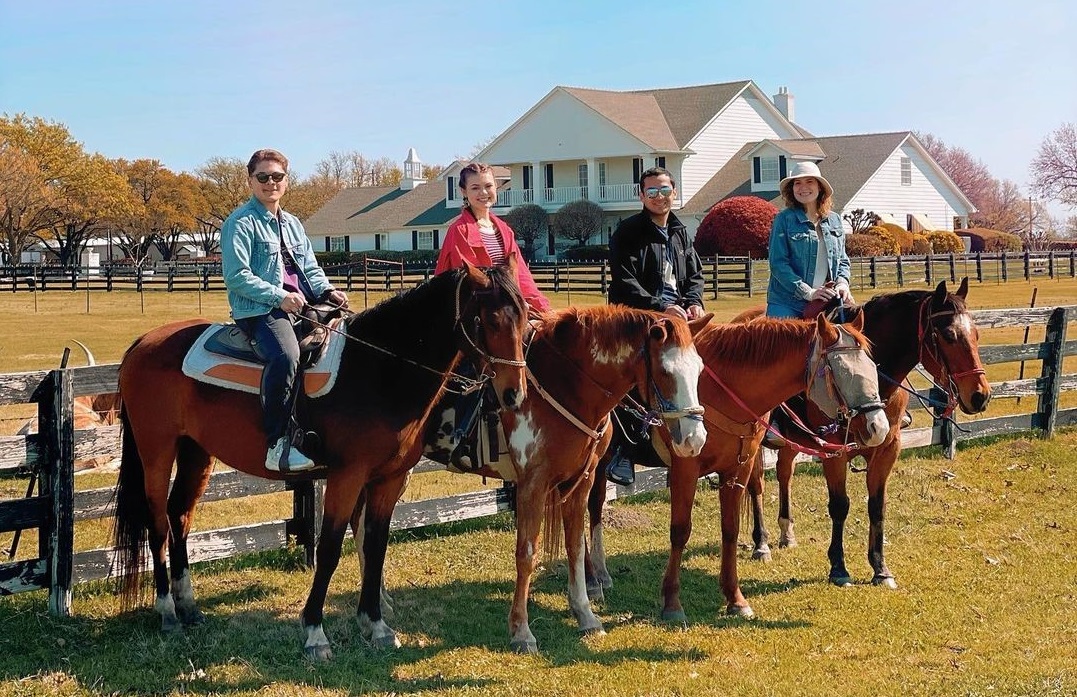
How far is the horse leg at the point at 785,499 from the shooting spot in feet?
25.6

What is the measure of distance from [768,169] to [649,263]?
1684 inches

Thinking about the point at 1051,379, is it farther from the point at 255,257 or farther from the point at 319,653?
the point at 255,257

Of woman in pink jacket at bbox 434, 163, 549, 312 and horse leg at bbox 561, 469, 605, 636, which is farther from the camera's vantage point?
woman in pink jacket at bbox 434, 163, 549, 312

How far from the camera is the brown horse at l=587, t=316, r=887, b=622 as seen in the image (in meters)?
5.80

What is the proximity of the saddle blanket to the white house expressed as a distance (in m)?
43.2

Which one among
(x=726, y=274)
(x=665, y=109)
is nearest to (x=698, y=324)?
(x=726, y=274)

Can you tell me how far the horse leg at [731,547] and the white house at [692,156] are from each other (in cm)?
4184

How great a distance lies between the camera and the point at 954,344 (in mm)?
6816

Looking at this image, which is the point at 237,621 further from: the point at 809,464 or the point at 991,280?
the point at 991,280

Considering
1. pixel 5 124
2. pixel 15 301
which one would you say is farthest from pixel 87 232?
pixel 15 301

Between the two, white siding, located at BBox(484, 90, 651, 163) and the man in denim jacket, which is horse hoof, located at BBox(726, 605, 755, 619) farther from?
white siding, located at BBox(484, 90, 651, 163)

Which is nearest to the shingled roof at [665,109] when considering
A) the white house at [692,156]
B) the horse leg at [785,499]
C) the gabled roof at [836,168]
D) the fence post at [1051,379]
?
the white house at [692,156]

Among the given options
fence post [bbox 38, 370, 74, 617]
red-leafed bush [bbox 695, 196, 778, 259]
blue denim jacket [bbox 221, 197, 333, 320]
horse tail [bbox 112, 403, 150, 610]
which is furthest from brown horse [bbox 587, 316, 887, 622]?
red-leafed bush [bbox 695, 196, 778, 259]

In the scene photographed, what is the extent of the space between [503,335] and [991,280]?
37.0 m
